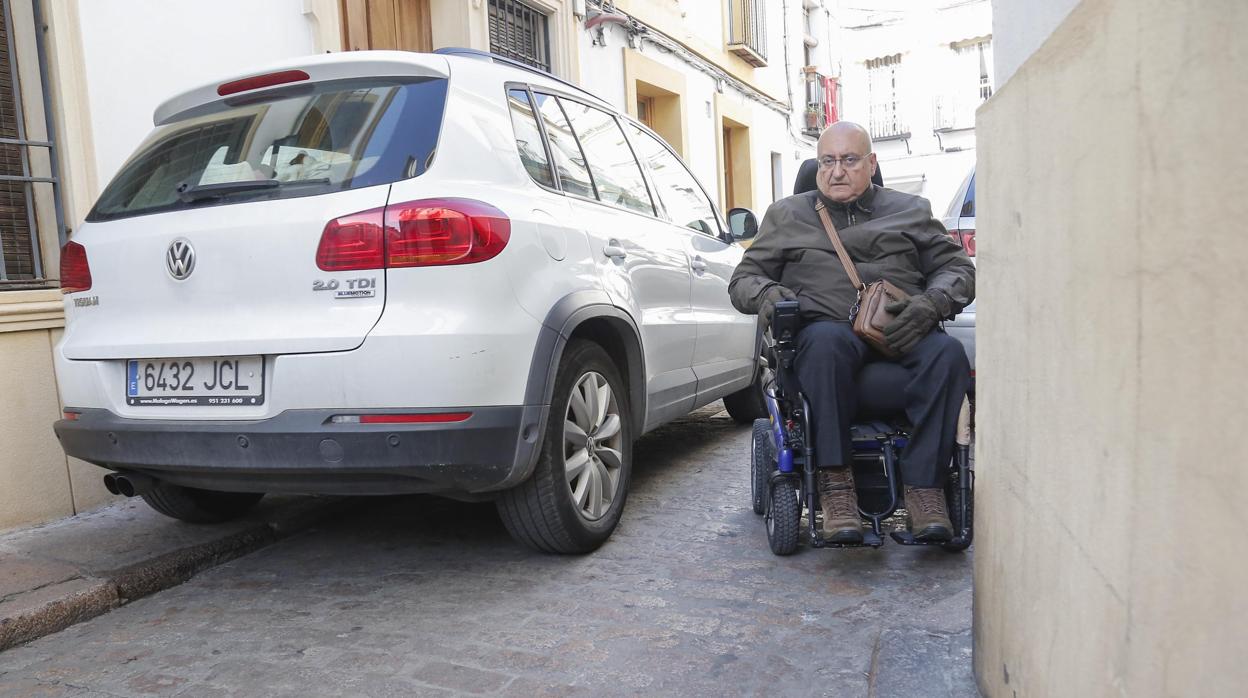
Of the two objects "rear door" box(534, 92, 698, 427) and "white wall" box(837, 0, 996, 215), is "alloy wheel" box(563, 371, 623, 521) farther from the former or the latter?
"white wall" box(837, 0, 996, 215)

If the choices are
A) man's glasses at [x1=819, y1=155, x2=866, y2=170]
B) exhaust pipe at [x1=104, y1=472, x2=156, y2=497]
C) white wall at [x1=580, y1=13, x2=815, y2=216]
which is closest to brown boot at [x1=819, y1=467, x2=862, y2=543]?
man's glasses at [x1=819, y1=155, x2=866, y2=170]

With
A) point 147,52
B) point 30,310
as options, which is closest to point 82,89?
point 147,52

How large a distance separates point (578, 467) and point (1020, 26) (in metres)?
2.03

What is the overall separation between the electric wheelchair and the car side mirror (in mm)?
1957

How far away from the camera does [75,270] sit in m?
3.23

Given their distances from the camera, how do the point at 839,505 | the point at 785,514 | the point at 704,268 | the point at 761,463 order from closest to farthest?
the point at 839,505
the point at 785,514
the point at 761,463
the point at 704,268

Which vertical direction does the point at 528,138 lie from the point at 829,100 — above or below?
below

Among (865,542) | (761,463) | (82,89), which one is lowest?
(865,542)

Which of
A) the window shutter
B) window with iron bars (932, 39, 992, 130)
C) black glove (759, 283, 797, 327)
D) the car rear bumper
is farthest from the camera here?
window with iron bars (932, 39, 992, 130)

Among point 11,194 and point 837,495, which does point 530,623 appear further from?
point 11,194

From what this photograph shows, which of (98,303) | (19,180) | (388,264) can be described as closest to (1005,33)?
(388,264)

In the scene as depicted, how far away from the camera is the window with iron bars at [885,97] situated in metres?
24.9

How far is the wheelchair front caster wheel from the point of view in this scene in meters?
3.33

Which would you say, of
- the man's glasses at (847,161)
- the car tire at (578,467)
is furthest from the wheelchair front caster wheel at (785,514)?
the man's glasses at (847,161)
